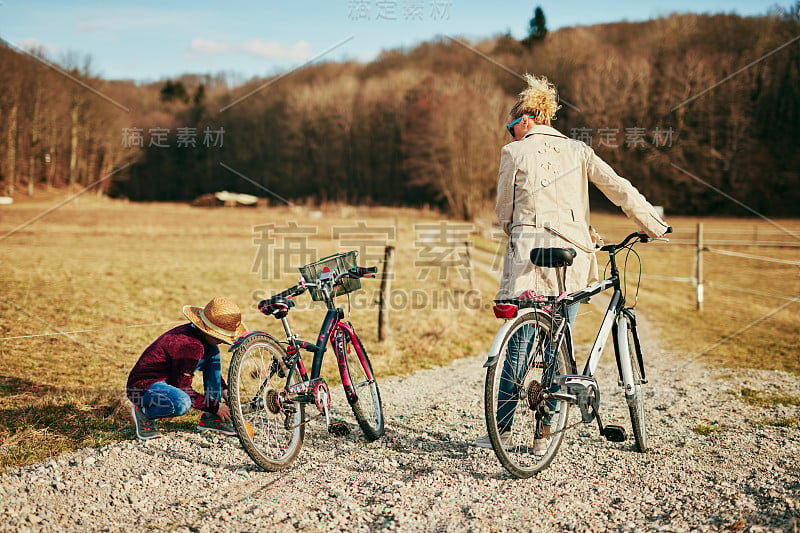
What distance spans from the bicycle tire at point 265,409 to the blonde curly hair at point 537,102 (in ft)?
6.78

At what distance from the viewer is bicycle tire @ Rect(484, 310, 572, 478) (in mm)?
3605

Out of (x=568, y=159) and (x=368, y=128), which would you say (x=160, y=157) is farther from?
(x=568, y=159)

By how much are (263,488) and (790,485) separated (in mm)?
2848

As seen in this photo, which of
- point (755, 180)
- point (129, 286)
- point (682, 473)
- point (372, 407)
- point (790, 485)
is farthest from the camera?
point (755, 180)

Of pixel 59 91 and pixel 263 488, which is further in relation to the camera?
pixel 59 91

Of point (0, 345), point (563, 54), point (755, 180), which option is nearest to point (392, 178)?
point (563, 54)

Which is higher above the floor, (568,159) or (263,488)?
(568,159)

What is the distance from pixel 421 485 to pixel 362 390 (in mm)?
1116

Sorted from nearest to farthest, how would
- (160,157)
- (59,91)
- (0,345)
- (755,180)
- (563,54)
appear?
1. (0,345)
2. (59,91)
3. (160,157)
4. (563,54)
5. (755,180)

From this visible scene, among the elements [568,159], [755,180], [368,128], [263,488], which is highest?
[368,128]

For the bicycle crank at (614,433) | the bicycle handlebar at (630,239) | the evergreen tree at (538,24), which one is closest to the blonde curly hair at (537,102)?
the bicycle handlebar at (630,239)

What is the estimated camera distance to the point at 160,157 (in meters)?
42.0

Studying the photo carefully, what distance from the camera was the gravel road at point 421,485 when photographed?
308 centimetres

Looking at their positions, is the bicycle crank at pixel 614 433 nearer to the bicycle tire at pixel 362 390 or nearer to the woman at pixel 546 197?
the woman at pixel 546 197
